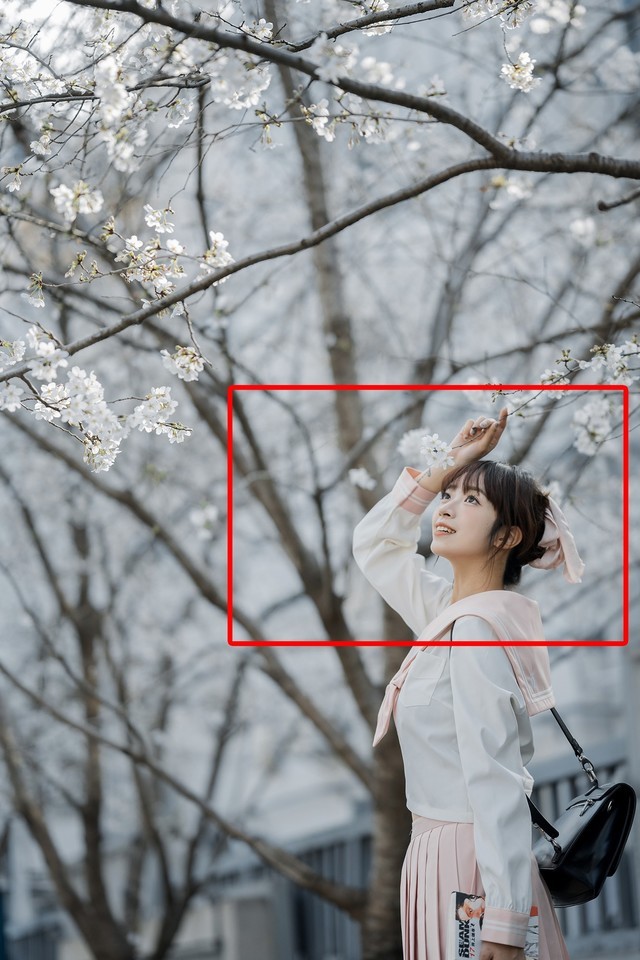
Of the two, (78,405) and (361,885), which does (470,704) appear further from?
(361,885)

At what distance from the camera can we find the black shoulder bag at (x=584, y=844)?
205 cm

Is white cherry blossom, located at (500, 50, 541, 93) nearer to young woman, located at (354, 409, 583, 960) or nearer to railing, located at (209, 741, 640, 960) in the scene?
young woman, located at (354, 409, 583, 960)

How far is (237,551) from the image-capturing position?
28.0ft

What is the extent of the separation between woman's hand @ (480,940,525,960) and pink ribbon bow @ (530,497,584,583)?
2.27 feet

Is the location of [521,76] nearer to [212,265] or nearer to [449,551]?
[212,265]

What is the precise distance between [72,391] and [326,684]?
7496 mm

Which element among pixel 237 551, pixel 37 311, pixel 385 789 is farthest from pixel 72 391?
pixel 237 551

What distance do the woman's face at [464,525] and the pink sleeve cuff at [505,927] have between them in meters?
0.69

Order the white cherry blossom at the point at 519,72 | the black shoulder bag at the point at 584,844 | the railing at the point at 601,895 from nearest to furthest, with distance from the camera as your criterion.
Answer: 1. the black shoulder bag at the point at 584,844
2. the white cherry blossom at the point at 519,72
3. the railing at the point at 601,895

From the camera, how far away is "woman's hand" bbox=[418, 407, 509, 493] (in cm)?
222

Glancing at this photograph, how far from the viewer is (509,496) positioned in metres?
2.20

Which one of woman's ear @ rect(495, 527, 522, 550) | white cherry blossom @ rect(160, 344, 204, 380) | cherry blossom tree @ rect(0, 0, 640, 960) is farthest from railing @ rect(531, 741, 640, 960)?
white cherry blossom @ rect(160, 344, 204, 380)

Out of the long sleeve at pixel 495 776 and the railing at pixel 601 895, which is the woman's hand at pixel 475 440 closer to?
the long sleeve at pixel 495 776

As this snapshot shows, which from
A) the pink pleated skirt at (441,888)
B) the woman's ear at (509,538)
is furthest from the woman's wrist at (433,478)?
the pink pleated skirt at (441,888)
